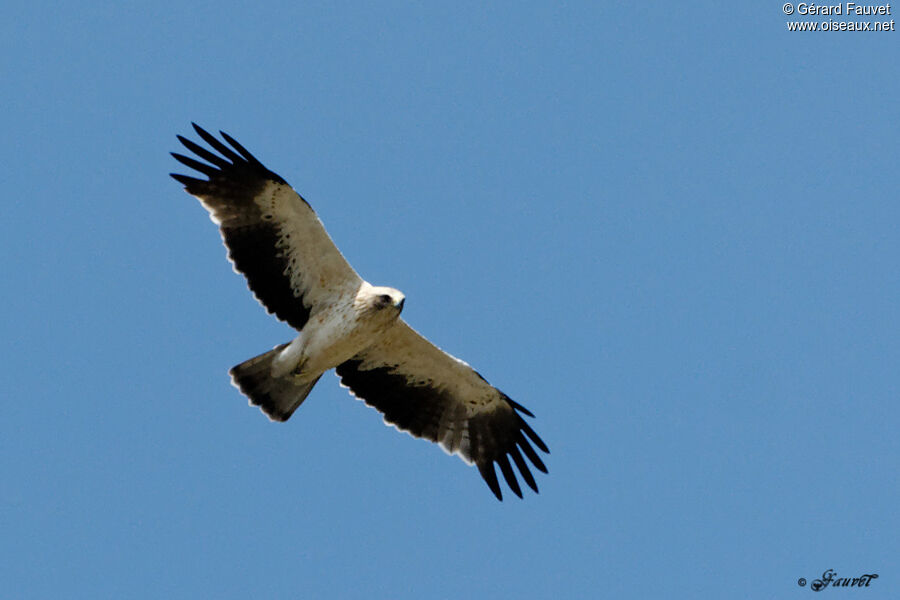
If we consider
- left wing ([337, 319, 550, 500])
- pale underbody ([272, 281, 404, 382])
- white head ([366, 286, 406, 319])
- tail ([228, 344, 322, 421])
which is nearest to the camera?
white head ([366, 286, 406, 319])

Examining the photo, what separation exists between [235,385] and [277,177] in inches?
83.2

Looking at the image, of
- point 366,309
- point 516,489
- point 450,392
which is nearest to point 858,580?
point 516,489

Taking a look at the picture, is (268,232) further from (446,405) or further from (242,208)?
(446,405)

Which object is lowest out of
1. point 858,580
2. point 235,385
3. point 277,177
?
point 235,385

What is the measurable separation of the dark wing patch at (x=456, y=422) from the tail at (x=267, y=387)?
2.21 feet

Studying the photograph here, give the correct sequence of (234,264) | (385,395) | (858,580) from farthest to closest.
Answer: (385,395) < (234,264) < (858,580)

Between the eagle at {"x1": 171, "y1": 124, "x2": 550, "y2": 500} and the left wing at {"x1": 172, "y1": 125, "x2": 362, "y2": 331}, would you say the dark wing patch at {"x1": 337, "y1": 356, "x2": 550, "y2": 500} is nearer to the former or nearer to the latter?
the eagle at {"x1": 171, "y1": 124, "x2": 550, "y2": 500}

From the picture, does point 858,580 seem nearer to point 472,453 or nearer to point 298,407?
point 472,453

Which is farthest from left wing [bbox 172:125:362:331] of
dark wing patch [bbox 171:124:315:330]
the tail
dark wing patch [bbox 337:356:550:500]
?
dark wing patch [bbox 337:356:550:500]

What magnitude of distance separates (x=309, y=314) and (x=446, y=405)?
1.83 metres

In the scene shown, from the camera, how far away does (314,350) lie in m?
11.2

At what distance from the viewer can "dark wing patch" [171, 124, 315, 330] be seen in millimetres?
11211

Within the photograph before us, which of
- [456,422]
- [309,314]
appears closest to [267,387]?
[309,314]

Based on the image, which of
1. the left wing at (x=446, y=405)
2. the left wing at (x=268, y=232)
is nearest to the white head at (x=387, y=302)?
the left wing at (x=268, y=232)
